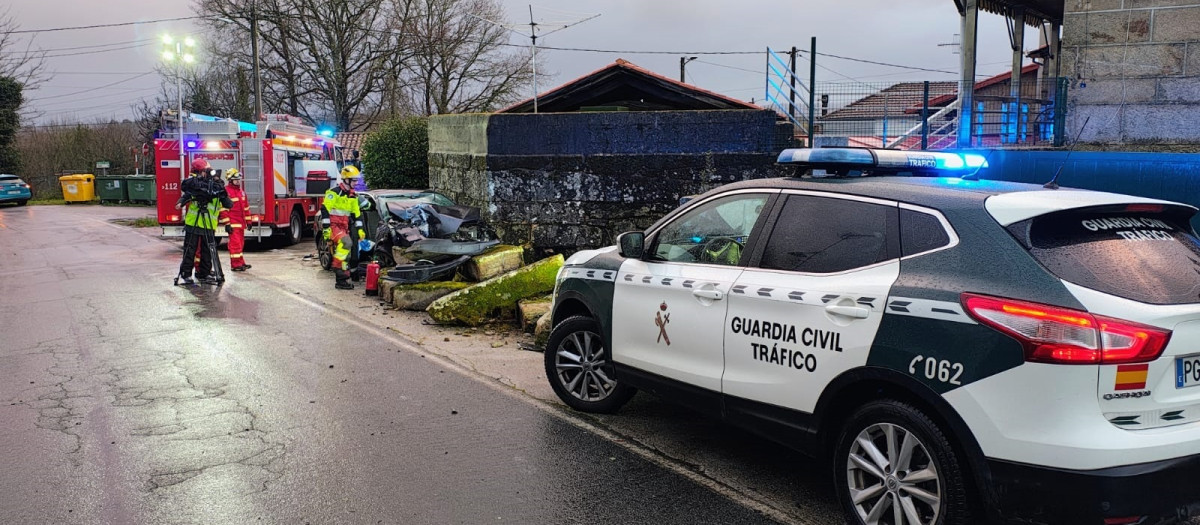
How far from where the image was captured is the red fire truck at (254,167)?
17562 millimetres

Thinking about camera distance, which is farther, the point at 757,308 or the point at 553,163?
the point at 553,163

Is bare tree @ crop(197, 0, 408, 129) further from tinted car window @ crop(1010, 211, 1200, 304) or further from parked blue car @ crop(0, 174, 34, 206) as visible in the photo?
tinted car window @ crop(1010, 211, 1200, 304)

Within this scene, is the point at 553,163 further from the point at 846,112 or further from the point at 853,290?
the point at 853,290

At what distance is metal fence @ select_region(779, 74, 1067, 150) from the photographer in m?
11.8

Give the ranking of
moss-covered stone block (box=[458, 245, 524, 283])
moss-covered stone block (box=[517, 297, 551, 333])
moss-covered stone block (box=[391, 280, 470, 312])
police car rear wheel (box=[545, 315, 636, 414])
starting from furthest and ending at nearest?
1. moss-covered stone block (box=[458, 245, 524, 283])
2. moss-covered stone block (box=[391, 280, 470, 312])
3. moss-covered stone block (box=[517, 297, 551, 333])
4. police car rear wheel (box=[545, 315, 636, 414])

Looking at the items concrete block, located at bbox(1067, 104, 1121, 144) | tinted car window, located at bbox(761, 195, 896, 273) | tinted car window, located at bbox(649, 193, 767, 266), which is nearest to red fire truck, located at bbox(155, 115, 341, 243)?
concrete block, located at bbox(1067, 104, 1121, 144)

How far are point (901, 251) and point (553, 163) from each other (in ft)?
26.6

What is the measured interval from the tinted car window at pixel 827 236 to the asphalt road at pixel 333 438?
4.03 feet

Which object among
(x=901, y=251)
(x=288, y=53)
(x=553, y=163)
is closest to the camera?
(x=901, y=251)

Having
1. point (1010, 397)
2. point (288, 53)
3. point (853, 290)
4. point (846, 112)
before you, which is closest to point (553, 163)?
point (846, 112)

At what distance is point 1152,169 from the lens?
7695 mm

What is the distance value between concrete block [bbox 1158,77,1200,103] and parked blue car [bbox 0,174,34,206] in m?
36.6

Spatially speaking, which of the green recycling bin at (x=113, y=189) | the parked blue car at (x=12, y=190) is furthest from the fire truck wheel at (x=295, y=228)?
the parked blue car at (x=12, y=190)

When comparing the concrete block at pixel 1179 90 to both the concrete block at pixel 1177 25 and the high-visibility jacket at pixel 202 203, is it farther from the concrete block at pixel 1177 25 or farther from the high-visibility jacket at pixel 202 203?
the high-visibility jacket at pixel 202 203
